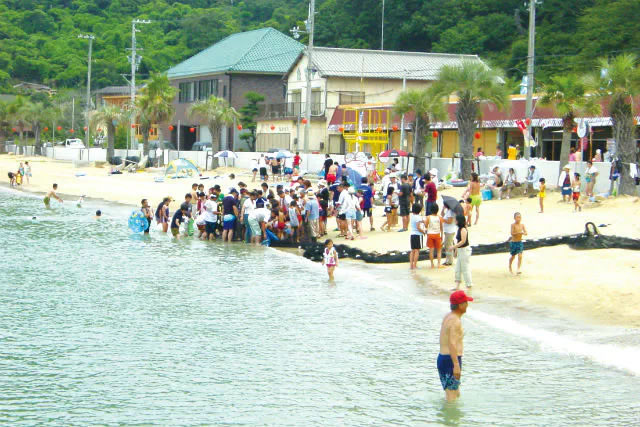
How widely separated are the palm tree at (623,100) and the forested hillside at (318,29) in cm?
2704

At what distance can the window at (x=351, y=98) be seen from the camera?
56.8 m

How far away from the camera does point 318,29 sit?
80750 mm

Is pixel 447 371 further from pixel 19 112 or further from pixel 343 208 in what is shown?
pixel 19 112

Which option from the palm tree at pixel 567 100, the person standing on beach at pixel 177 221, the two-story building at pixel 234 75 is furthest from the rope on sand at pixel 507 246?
the two-story building at pixel 234 75

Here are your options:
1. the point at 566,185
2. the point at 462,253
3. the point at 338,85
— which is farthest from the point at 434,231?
the point at 338,85

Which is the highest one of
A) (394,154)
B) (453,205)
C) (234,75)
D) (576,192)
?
(234,75)

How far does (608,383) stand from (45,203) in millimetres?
32397

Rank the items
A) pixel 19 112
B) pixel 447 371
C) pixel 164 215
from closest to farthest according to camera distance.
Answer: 1. pixel 447 371
2. pixel 164 215
3. pixel 19 112

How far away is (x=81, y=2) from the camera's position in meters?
121

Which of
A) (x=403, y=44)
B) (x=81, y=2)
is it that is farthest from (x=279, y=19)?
(x=81, y=2)

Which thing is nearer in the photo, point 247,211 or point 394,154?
point 247,211

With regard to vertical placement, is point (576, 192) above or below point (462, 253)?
above

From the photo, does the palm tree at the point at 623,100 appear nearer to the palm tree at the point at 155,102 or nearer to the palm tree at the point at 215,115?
the palm tree at the point at 215,115

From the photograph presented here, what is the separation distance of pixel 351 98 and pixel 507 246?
123 feet
